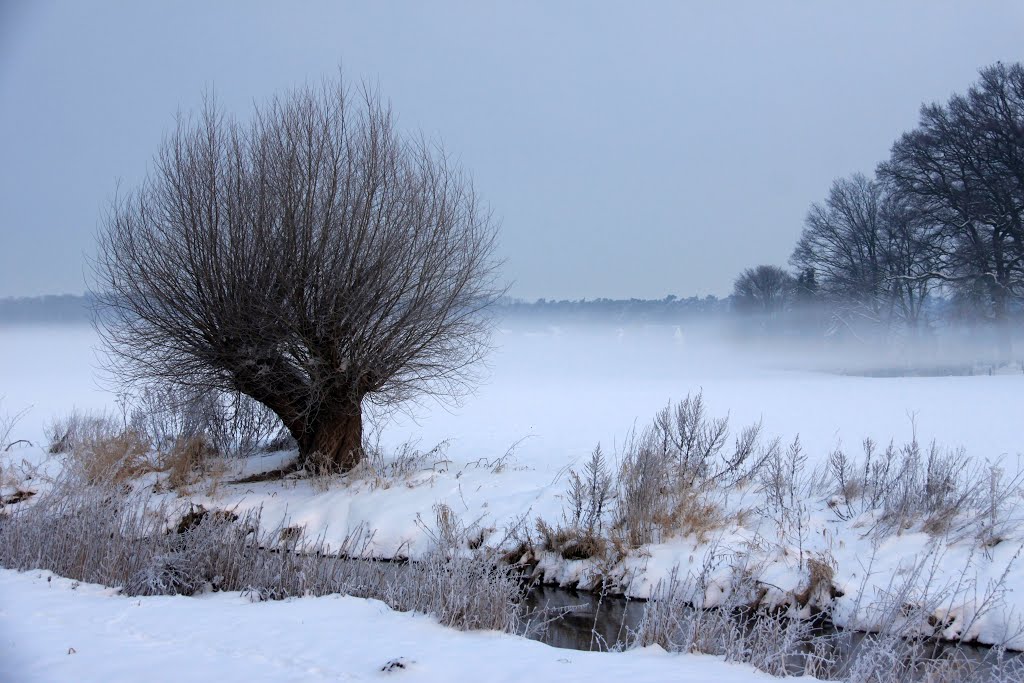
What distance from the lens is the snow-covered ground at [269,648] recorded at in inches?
159

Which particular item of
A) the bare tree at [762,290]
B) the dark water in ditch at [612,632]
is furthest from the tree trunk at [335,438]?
the bare tree at [762,290]

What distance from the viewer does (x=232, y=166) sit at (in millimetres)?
10898

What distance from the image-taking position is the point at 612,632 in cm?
689

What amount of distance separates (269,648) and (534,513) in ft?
17.8

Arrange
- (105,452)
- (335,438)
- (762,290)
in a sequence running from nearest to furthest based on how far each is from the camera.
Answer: (105,452)
(335,438)
(762,290)

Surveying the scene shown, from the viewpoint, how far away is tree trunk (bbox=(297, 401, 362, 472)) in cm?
1148

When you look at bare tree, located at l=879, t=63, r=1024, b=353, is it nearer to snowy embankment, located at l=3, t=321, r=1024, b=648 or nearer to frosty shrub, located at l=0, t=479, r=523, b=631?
snowy embankment, located at l=3, t=321, r=1024, b=648

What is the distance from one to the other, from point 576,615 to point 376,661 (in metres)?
3.52

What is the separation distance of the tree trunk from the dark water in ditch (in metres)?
4.60

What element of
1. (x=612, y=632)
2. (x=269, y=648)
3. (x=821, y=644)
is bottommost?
(x=612, y=632)

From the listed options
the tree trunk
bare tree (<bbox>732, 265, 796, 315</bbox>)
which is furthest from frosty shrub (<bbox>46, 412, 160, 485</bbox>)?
bare tree (<bbox>732, 265, 796, 315</bbox>)

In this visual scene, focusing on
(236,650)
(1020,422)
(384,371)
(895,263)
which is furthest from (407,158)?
(895,263)

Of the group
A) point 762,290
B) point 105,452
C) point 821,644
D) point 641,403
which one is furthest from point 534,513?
point 762,290

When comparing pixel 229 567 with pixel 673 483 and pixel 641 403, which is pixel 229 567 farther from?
pixel 641 403
